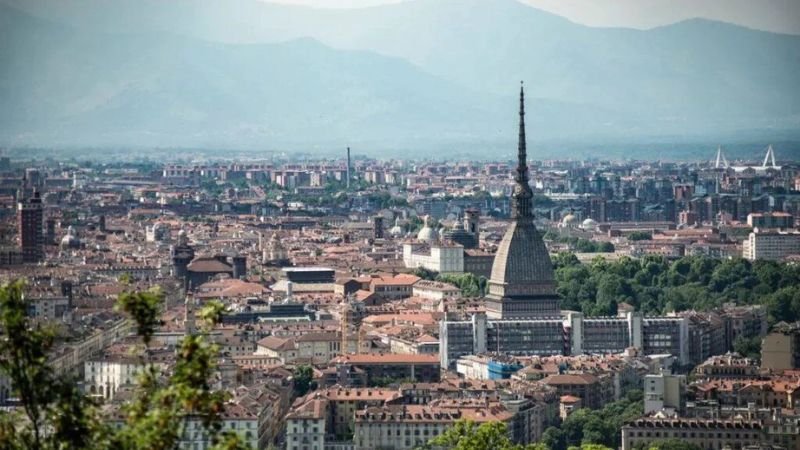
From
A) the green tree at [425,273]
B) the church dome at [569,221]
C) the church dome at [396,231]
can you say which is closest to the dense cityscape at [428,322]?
the green tree at [425,273]

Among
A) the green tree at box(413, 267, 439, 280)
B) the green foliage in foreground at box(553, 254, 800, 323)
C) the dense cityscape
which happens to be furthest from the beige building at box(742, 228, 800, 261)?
the green tree at box(413, 267, 439, 280)

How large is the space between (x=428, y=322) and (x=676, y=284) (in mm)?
13616

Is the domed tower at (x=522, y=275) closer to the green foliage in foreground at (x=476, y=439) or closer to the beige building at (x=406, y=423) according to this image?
the beige building at (x=406, y=423)

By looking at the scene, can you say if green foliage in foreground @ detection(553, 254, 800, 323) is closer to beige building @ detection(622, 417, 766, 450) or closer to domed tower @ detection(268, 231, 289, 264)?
domed tower @ detection(268, 231, 289, 264)

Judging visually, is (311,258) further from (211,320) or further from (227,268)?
(211,320)

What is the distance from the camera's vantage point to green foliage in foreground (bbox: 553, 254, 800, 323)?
186ft

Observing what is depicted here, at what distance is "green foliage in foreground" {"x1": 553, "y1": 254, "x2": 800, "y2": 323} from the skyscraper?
16555 millimetres

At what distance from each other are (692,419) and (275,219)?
72.9m

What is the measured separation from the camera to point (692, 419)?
35.1 meters

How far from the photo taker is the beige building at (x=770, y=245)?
81000 millimetres

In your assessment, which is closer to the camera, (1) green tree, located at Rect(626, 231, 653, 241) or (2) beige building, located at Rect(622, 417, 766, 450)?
(2) beige building, located at Rect(622, 417, 766, 450)

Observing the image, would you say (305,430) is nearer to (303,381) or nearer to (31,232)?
(303,381)

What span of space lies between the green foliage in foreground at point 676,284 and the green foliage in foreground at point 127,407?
143 ft

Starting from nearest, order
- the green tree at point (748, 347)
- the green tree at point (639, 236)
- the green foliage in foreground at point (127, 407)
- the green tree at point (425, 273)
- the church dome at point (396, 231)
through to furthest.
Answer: the green foliage in foreground at point (127, 407), the green tree at point (748, 347), the green tree at point (425, 273), the green tree at point (639, 236), the church dome at point (396, 231)
